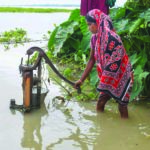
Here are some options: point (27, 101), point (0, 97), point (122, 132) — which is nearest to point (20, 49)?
point (0, 97)

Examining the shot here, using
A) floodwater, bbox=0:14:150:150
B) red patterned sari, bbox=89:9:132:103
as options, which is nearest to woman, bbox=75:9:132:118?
red patterned sari, bbox=89:9:132:103

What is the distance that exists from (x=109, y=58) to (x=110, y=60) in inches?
1.0

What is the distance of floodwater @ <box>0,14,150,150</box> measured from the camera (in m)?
4.23

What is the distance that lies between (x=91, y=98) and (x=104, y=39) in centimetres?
142

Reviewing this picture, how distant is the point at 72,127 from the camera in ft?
15.5

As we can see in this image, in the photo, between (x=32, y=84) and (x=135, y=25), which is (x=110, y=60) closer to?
(x=135, y=25)

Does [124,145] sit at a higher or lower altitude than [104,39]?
lower

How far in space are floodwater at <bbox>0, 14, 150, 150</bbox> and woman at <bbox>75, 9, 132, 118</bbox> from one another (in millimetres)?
375

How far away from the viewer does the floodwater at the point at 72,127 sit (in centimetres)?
423

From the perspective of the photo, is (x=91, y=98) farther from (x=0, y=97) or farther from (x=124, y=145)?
(x=124, y=145)

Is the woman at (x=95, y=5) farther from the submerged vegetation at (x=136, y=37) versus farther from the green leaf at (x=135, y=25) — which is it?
the green leaf at (x=135, y=25)

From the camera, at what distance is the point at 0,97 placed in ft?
19.3

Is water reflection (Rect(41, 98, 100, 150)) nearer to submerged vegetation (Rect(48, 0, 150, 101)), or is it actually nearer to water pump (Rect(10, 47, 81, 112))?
water pump (Rect(10, 47, 81, 112))

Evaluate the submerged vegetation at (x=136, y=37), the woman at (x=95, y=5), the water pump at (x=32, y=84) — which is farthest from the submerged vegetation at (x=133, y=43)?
the water pump at (x=32, y=84)
